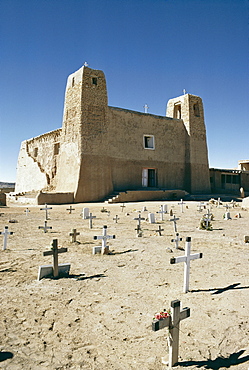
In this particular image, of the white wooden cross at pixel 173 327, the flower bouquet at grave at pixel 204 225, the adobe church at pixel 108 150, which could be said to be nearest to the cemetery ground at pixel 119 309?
the white wooden cross at pixel 173 327

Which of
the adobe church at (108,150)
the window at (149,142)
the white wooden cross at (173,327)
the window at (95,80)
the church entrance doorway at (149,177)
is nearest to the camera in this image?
the white wooden cross at (173,327)

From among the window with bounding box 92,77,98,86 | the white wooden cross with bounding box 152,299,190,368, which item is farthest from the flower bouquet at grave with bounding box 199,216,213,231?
the window with bounding box 92,77,98,86

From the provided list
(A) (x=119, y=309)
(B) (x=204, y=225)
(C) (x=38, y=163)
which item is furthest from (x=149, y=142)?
(A) (x=119, y=309)

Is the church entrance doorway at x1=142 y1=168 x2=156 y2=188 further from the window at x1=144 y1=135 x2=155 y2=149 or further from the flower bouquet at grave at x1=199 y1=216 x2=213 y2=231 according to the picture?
the flower bouquet at grave at x1=199 y1=216 x2=213 y2=231

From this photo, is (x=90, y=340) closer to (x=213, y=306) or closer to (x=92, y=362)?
(x=92, y=362)

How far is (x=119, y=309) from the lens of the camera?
397 centimetres

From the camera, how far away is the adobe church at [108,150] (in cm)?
2170

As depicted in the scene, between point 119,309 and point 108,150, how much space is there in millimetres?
19516

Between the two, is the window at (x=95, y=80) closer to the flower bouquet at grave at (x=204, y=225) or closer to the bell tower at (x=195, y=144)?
the bell tower at (x=195, y=144)

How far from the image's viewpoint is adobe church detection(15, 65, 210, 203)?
21.7m

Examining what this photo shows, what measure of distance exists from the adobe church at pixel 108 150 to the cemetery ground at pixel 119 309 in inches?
580

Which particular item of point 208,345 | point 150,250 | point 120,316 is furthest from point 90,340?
point 150,250

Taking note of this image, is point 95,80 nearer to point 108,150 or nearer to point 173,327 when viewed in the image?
point 108,150

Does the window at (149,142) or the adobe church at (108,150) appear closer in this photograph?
the adobe church at (108,150)
